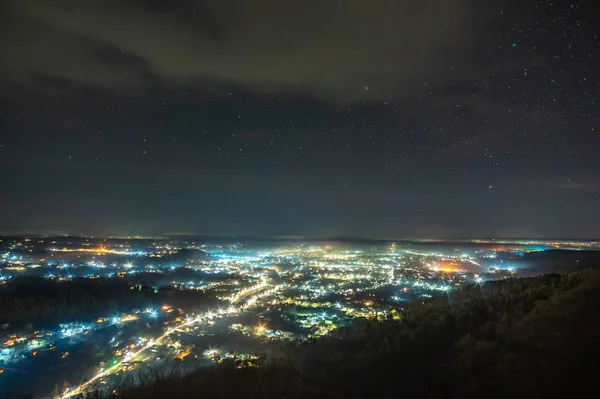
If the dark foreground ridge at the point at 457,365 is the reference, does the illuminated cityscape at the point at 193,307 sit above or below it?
below

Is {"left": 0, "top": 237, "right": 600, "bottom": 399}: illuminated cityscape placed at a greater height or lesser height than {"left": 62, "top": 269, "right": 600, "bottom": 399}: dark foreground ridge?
lesser

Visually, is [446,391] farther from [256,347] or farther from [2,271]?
[2,271]

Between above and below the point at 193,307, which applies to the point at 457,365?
above

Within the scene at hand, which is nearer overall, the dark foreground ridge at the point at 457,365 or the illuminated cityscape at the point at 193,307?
the dark foreground ridge at the point at 457,365

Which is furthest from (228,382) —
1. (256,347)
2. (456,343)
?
(256,347)

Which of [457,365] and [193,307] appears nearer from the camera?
[457,365]
